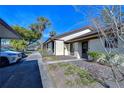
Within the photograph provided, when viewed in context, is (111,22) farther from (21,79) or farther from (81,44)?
(81,44)

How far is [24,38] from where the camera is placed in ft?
116

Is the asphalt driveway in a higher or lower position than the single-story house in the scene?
lower

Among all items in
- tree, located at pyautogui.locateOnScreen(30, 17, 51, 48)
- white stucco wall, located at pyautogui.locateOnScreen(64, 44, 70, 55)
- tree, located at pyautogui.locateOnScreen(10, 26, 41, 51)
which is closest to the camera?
white stucco wall, located at pyautogui.locateOnScreen(64, 44, 70, 55)

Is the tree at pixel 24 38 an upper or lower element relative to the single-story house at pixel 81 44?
upper

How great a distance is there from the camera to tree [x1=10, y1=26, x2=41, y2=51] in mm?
34819

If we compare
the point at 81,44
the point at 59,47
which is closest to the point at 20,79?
the point at 81,44

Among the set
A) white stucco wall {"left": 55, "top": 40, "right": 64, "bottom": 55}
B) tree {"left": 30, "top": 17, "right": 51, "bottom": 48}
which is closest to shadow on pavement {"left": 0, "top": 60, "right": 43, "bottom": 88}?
white stucco wall {"left": 55, "top": 40, "right": 64, "bottom": 55}

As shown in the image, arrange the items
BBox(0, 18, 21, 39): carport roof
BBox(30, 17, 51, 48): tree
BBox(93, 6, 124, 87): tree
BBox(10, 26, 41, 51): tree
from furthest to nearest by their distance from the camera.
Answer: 1. BBox(30, 17, 51, 48): tree
2. BBox(10, 26, 41, 51): tree
3. BBox(0, 18, 21, 39): carport roof
4. BBox(93, 6, 124, 87): tree

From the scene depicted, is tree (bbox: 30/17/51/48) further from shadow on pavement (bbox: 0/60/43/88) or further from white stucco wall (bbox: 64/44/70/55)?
shadow on pavement (bbox: 0/60/43/88)

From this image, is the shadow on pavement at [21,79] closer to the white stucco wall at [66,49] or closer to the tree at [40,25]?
the white stucco wall at [66,49]

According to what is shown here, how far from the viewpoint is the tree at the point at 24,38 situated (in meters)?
34.8

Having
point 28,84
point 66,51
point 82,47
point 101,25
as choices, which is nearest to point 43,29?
point 66,51

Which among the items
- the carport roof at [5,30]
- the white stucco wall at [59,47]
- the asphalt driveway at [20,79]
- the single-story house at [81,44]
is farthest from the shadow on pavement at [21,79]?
the white stucco wall at [59,47]
